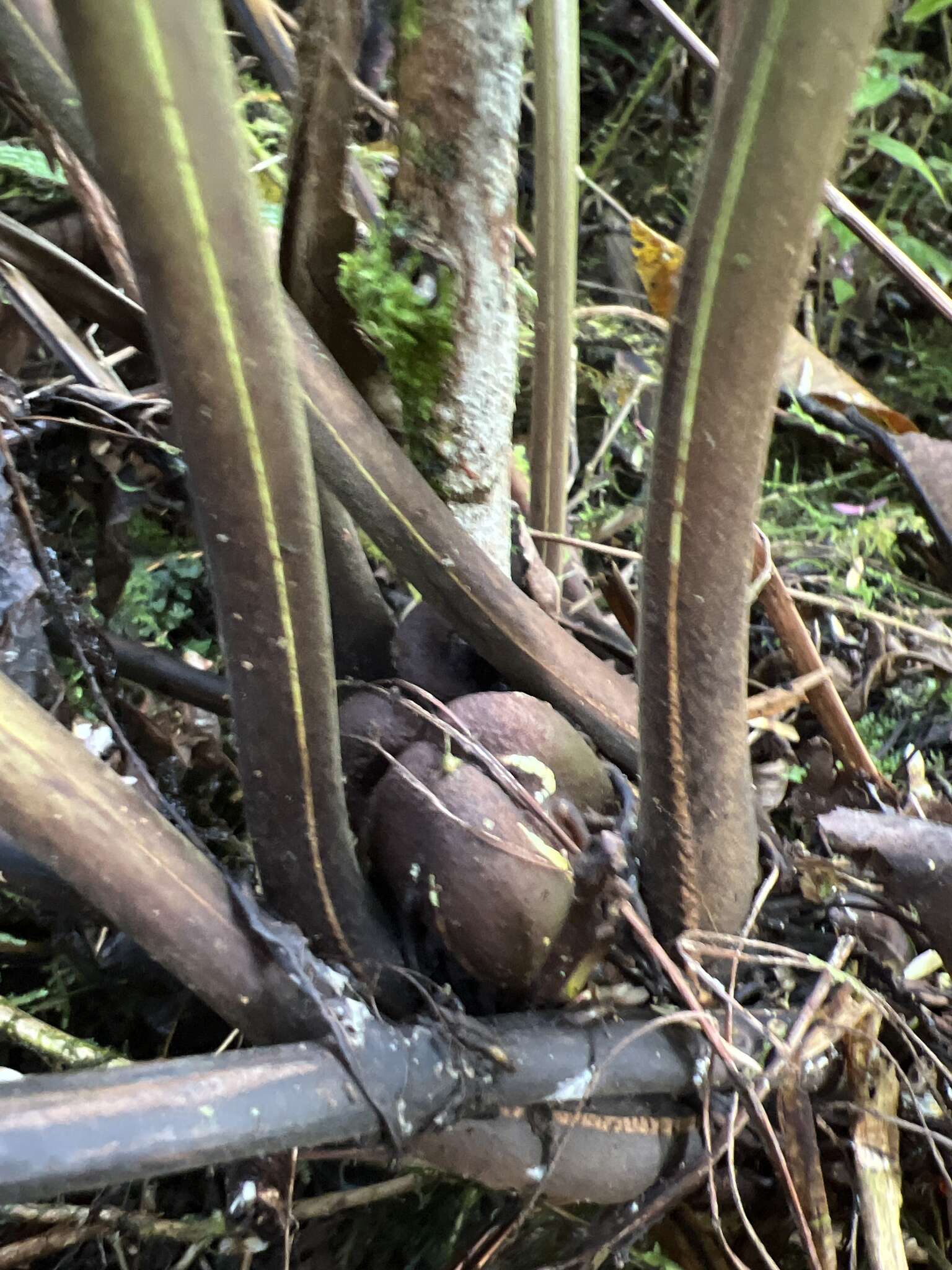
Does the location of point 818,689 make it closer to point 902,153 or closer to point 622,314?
point 622,314

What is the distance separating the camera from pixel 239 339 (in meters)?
0.34

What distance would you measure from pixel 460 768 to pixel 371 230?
13.9 inches

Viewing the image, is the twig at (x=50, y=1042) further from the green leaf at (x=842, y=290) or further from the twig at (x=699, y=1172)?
the green leaf at (x=842, y=290)

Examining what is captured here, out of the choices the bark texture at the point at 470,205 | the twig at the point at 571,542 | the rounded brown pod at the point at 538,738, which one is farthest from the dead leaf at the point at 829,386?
the rounded brown pod at the point at 538,738

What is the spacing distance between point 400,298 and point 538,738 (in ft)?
0.96

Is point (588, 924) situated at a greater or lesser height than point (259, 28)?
lesser

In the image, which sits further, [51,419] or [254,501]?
[51,419]

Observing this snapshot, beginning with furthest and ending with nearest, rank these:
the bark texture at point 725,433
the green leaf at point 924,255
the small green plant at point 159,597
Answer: the green leaf at point 924,255 → the small green plant at point 159,597 → the bark texture at point 725,433

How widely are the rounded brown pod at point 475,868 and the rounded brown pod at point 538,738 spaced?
1.1 inches

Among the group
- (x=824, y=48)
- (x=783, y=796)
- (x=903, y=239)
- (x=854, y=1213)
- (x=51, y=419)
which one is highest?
(x=824, y=48)

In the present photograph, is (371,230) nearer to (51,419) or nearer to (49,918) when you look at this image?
(51,419)

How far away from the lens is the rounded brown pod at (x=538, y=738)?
1.79ft

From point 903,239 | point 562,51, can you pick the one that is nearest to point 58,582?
point 562,51

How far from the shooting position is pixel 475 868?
0.49 meters
